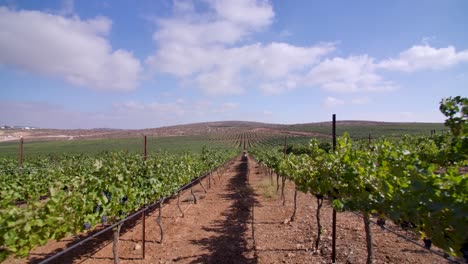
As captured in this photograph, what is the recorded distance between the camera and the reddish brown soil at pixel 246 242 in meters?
6.39

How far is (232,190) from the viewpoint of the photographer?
17188 mm

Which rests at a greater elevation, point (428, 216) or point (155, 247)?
point (428, 216)

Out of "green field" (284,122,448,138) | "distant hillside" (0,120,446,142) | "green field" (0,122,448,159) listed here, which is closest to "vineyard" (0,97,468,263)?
"green field" (0,122,448,159)

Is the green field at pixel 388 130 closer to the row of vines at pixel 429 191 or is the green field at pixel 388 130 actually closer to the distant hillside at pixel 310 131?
the distant hillside at pixel 310 131

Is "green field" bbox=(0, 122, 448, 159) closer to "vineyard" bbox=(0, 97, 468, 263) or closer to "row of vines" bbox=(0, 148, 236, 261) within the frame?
"vineyard" bbox=(0, 97, 468, 263)

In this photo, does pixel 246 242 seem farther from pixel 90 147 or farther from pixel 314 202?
pixel 90 147

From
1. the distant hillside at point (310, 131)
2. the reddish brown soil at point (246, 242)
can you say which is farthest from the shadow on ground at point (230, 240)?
the distant hillside at point (310, 131)

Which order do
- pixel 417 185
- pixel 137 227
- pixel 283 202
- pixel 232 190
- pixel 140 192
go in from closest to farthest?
pixel 417 185, pixel 140 192, pixel 137 227, pixel 283 202, pixel 232 190

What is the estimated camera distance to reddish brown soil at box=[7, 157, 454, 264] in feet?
20.9

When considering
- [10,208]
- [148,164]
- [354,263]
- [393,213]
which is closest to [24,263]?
[148,164]

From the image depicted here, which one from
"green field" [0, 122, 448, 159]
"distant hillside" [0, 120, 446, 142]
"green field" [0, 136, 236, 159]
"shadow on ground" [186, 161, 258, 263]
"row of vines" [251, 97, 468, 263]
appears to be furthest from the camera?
"distant hillside" [0, 120, 446, 142]

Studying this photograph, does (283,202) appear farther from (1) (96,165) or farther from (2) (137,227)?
(1) (96,165)

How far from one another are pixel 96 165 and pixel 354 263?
585 centimetres

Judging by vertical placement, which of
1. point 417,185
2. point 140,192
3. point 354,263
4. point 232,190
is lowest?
point 232,190
